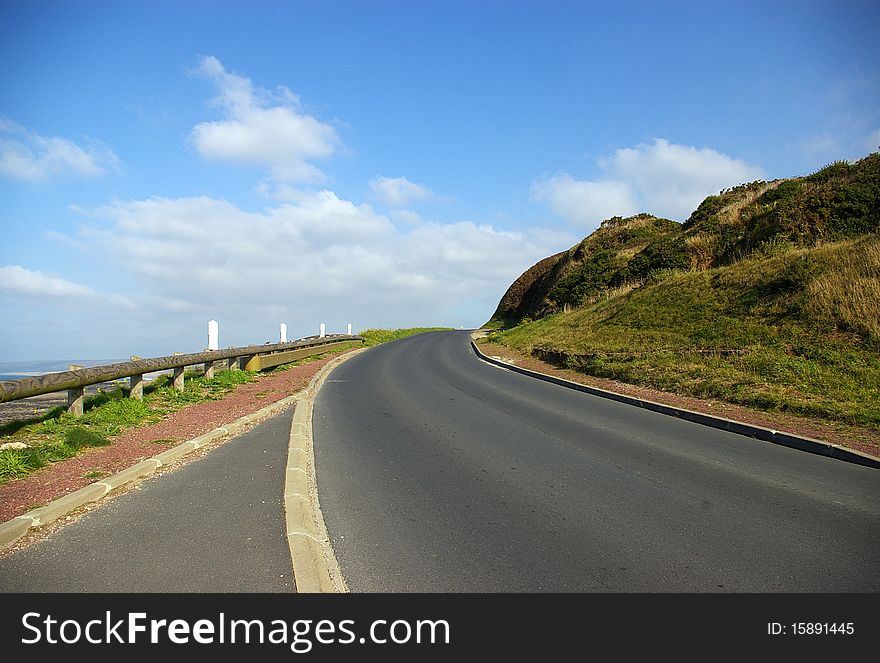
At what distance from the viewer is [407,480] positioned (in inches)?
245

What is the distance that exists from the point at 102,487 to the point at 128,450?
186cm

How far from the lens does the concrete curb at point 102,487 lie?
4.38 meters

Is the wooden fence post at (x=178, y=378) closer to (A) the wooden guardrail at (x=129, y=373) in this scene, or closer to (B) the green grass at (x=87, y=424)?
(A) the wooden guardrail at (x=129, y=373)

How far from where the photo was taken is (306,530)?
454 cm

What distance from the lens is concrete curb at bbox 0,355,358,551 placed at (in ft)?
14.4

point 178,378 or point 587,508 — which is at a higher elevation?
point 178,378

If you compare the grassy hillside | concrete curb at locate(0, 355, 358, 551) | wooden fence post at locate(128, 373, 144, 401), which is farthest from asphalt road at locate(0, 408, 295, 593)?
the grassy hillside

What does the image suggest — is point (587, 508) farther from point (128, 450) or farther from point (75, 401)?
point (75, 401)

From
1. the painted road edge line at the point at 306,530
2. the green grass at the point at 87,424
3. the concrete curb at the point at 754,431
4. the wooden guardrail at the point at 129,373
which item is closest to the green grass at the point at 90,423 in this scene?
the green grass at the point at 87,424

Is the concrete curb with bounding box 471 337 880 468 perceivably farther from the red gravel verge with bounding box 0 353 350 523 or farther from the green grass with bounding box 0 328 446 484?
the green grass with bounding box 0 328 446 484

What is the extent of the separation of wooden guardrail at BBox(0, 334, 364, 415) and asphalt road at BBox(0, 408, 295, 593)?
9.94 feet

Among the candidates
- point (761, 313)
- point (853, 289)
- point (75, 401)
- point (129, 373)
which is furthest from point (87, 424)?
point (853, 289)
